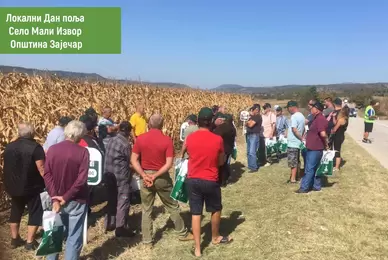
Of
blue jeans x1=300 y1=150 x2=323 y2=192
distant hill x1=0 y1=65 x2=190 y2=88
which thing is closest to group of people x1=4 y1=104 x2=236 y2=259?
blue jeans x1=300 y1=150 x2=323 y2=192

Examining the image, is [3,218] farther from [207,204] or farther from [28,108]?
A: [207,204]

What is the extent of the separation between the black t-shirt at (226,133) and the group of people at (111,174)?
2.72 metres

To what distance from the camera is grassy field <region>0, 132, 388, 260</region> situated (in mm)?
5523

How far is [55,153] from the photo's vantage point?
14.3ft

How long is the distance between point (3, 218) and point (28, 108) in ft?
7.41

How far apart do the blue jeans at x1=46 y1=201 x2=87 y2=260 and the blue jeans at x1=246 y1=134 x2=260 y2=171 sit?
6.52m

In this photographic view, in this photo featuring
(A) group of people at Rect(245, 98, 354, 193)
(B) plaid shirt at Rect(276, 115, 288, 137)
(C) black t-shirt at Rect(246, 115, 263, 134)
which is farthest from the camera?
(B) plaid shirt at Rect(276, 115, 288, 137)

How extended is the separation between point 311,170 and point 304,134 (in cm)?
135

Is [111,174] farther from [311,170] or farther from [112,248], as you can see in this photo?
[311,170]

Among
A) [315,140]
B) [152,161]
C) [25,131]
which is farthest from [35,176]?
[315,140]

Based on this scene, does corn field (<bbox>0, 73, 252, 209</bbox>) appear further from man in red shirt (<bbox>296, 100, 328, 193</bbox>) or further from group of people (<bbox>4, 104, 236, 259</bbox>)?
man in red shirt (<bbox>296, 100, 328, 193</bbox>)

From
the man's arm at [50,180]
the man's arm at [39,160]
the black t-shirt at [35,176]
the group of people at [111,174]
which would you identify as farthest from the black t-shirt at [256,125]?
the man's arm at [50,180]

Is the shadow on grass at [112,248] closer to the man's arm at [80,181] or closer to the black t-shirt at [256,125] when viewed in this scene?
the man's arm at [80,181]

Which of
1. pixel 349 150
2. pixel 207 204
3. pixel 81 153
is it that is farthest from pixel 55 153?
pixel 349 150
